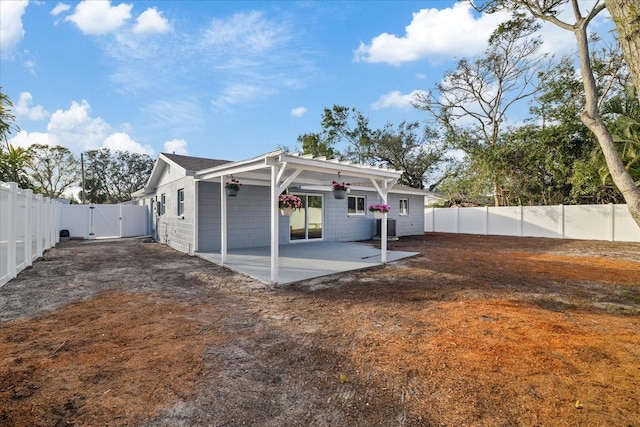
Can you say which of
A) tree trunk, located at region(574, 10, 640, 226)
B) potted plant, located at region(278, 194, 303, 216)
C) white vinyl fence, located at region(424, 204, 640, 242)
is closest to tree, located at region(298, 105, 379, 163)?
white vinyl fence, located at region(424, 204, 640, 242)

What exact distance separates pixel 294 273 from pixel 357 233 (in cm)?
776

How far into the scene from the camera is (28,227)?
24.5 ft

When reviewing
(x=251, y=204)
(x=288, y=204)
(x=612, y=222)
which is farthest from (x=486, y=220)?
(x=288, y=204)

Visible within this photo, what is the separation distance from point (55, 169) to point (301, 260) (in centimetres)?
2883

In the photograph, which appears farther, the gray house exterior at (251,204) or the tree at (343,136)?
the tree at (343,136)

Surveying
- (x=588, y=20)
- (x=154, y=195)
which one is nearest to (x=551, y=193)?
(x=588, y=20)

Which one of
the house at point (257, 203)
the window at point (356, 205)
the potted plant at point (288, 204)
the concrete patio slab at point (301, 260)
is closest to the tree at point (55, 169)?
the house at point (257, 203)

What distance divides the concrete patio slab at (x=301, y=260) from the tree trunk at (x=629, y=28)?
5371 mm

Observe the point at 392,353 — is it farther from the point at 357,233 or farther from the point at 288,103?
the point at 288,103

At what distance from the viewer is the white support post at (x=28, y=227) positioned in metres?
7.22

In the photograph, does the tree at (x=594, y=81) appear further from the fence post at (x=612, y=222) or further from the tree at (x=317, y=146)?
the tree at (x=317, y=146)

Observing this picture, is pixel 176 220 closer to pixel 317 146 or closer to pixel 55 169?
pixel 317 146

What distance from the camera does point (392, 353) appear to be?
307cm

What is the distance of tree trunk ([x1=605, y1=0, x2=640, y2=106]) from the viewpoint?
2.43 meters
